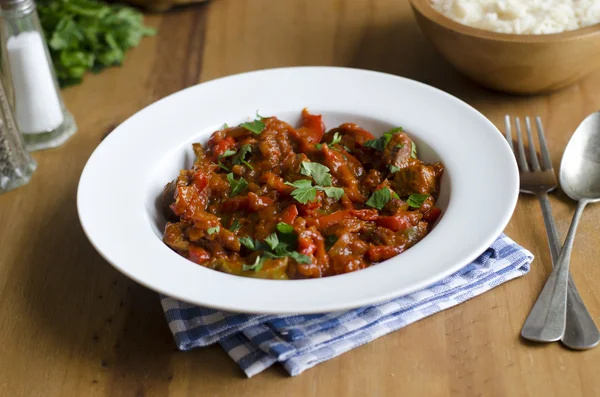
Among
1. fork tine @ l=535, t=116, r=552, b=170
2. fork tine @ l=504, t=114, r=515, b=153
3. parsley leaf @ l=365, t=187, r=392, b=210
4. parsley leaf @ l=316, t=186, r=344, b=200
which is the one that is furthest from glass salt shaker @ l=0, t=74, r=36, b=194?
fork tine @ l=535, t=116, r=552, b=170

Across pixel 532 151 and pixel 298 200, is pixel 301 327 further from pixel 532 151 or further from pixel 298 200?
pixel 532 151

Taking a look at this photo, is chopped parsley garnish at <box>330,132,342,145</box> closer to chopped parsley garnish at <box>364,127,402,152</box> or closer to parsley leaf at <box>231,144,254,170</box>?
chopped parsley garnish at <box>364,127,402,152</box>

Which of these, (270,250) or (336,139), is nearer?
(270,250)

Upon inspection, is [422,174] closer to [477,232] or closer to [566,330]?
[477,232]

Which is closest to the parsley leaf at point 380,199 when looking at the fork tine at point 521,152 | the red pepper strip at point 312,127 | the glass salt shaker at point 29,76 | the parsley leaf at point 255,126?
the red pepper strip at point 312,127

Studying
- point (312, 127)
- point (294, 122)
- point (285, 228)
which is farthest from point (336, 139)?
point (285, 228)

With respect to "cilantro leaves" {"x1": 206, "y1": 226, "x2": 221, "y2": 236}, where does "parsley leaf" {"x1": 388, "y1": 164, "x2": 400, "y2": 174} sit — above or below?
below

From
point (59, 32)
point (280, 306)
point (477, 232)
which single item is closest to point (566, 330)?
point (477, 232)

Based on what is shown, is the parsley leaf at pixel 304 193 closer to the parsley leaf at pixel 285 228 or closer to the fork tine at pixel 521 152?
the parsley leaf at pixel 285 228
